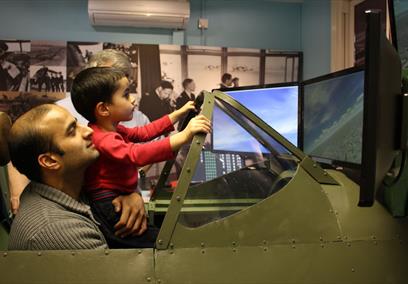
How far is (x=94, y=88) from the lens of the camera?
140cm

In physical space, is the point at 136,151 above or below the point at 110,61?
below

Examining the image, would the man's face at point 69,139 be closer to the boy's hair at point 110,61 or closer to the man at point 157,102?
the boy's hair at point 110,61

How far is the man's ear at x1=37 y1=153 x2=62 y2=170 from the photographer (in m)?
1.23

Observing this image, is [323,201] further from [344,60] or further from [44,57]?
[44,57]

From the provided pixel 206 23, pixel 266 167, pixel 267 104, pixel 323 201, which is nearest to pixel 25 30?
pixel 206 23

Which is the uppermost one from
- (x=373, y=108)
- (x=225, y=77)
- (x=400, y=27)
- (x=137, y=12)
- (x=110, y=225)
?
(x=137, y=12)

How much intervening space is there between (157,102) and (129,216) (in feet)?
7.69

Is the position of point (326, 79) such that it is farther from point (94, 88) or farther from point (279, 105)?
point (94, 88)

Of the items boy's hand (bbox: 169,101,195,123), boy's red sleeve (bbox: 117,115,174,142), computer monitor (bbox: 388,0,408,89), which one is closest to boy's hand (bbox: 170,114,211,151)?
boy's hand (bbox: 169,101,195,123)

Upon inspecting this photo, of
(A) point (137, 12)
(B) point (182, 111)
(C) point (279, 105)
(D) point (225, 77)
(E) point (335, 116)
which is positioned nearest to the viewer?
(B) point (182, 111)

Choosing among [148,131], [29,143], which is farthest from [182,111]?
[29,143]

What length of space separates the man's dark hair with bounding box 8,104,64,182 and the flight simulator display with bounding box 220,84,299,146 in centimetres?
145

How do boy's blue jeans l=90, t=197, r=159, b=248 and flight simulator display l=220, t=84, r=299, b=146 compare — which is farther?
flight simulator display l=220, t=84, r=299, b=146

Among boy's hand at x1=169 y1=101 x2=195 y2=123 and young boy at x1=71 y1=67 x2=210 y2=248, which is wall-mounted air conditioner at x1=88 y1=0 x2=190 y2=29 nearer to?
boy's hand at x1=169 y1=101 x2=195 y2=123
